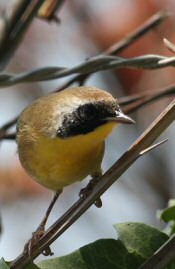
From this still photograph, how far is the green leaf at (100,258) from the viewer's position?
1.73m

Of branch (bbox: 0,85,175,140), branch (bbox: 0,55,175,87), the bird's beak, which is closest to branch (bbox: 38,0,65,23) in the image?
branch (bbox: 0,85,175,140)

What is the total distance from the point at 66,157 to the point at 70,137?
8cm

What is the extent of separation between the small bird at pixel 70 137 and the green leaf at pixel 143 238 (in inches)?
23.5

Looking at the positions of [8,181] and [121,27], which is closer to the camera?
[121,27]

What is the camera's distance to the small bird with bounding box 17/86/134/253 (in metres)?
2.41

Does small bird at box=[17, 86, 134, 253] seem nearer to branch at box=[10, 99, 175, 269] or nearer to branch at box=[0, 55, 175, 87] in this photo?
branch at box=[0, 55, 175, 87]

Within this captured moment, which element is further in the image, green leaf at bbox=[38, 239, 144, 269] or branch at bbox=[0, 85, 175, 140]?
branch at bbox=[0, 85, 175, 140]

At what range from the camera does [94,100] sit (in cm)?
242

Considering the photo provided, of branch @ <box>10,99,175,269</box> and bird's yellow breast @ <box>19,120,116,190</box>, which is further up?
branch @ <box>10,99,175,269</box>

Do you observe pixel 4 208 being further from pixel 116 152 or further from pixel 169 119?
pixel 169 119

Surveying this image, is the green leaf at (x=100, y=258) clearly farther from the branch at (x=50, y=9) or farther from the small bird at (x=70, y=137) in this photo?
the branch at (x=50, y=9)

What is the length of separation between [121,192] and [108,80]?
62 cm

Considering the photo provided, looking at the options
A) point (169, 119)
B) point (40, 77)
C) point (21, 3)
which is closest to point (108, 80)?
point (21, 3)

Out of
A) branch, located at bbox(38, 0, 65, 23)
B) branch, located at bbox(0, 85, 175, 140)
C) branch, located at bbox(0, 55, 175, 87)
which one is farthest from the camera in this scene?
branch, located at bbox(38, 0, 65, 23)
